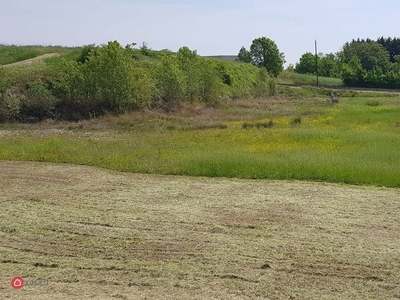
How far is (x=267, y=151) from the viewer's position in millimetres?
21422

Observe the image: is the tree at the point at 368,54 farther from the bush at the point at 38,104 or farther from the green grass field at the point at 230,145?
the bush at the point at 38,104

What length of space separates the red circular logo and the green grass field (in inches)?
380

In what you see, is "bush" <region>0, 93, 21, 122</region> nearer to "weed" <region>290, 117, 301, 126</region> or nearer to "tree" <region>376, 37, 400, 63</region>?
"weed" <region>290, 117, 301, 126</region>

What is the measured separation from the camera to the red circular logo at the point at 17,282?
8617 millimetres

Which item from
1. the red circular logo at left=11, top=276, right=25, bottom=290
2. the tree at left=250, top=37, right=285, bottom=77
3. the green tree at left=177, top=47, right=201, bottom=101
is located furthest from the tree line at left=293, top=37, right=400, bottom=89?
the red circular logo at left=11, top=276, right=25, bottom=290

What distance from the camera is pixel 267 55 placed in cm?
8512

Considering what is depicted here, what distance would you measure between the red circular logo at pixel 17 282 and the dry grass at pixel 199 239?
9 centimetres

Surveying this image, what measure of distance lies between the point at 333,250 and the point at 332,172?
7152 mm

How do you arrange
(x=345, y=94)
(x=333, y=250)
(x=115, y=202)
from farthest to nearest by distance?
1. (x=345, y=94)
2. (x=115, y=202)
3. (x=333, y=250)

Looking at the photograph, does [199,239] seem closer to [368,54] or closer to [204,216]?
[204,216]

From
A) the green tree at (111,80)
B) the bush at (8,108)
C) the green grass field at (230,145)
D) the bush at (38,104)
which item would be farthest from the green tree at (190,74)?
the bush at (8,108)

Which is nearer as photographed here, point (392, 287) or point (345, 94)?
point (392, 287)

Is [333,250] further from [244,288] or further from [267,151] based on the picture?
[267,151]

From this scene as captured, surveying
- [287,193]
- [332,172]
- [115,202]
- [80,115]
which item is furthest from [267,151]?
[80,115]
